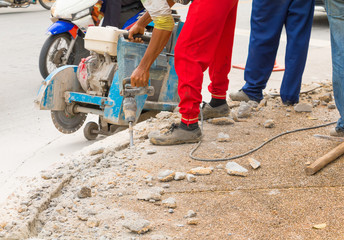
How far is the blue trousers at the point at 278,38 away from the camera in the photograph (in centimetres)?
418

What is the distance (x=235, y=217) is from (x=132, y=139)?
1.28 metres

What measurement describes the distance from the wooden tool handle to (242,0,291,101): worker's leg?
152cm

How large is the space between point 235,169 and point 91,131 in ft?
6.06

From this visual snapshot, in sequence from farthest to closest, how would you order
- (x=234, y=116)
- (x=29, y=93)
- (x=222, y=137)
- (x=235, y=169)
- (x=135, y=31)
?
(x=29, y=93), (x=234, y=116), (x=135, y=31), (x=222, y=137), (x=235, y=169)

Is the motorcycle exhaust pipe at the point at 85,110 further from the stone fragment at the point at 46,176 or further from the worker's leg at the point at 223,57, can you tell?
the stone fragment at the point at 46,176

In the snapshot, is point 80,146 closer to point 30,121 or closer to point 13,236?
point 30,121

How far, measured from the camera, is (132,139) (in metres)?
3.54

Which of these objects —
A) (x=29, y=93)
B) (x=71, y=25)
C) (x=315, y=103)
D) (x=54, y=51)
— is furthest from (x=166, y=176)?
(x=29, y=93)

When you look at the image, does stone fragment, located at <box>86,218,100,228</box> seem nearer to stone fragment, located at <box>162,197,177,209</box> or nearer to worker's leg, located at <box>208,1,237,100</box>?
stone fragment, located at <box>162,197,177,209</box>

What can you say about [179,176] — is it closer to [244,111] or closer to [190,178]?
[190,178]

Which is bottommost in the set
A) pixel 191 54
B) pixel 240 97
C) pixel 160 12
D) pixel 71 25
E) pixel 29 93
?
pixel 29 93

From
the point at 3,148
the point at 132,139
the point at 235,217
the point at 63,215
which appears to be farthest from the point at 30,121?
the point at 235,217

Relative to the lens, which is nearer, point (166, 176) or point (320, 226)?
point (320, 226)

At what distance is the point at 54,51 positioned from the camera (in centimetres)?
562
